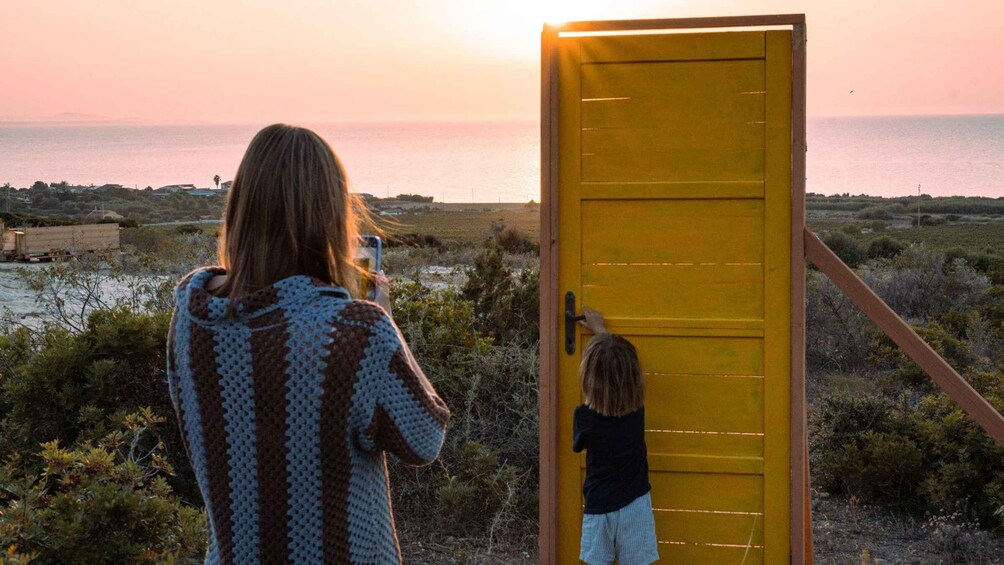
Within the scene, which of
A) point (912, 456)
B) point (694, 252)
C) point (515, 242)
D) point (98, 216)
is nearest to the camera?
point (694, 252)

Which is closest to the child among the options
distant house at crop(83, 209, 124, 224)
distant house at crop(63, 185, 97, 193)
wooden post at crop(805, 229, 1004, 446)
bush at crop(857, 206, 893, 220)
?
wooden post at crop(805, 229, 1004, 446)

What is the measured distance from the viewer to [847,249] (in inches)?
664

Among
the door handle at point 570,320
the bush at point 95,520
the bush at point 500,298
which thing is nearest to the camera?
the bush at point 95,520

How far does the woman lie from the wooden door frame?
6.14 feet

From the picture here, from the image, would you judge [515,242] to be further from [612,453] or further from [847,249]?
[612,453]

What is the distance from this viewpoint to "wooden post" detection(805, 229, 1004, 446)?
347 centimetres

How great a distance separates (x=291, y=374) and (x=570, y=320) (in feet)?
6.77

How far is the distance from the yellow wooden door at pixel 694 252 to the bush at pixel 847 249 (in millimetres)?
13634

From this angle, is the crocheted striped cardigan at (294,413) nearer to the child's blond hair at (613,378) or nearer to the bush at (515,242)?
the child's blond hair at (613,378)

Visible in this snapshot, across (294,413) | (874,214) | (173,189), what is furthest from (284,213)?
(173,189)

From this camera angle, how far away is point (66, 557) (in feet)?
11.0

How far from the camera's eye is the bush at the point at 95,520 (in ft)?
10.9

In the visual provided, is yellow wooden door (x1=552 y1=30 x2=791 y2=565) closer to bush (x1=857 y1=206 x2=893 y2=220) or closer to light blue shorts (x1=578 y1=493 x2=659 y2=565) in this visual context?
light blue shorts (x1=578 y1=493 x2=659 y2=565)

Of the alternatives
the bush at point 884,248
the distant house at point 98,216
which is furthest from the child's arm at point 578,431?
the distant house at point 98,216
